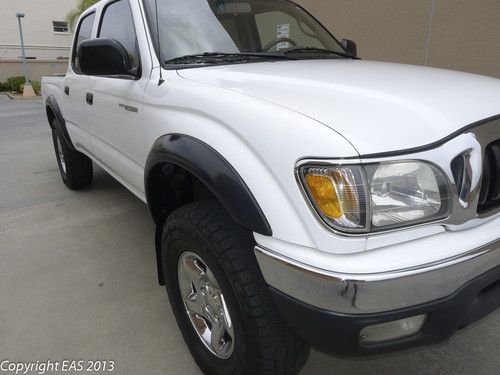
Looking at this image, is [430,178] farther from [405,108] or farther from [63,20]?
[63,20]

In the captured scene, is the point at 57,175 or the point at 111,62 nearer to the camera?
the point at 111,62

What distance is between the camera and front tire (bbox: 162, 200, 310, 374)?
1.55 metres

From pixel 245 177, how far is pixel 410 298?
660mm

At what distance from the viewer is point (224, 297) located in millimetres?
1662

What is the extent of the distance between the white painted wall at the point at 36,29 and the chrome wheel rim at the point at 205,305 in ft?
107

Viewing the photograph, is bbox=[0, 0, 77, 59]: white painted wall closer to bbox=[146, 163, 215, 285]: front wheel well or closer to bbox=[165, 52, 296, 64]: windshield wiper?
bbox=[165, 52, 296, 64]: windshield wiper

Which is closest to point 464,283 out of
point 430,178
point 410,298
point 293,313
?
point 410,298

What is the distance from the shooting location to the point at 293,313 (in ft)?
4.66

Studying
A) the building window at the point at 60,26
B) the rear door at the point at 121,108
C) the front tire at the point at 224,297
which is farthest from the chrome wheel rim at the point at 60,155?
the building window at the point at 60,26

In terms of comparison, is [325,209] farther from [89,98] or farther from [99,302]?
[89,98]

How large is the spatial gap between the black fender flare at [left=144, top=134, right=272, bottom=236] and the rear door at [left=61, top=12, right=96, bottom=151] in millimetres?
1786

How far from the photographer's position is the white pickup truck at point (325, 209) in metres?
1.32

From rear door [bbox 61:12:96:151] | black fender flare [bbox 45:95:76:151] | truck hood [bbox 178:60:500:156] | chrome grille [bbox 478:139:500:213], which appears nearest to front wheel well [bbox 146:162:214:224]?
truck hood [bbox 178:60:500:156]

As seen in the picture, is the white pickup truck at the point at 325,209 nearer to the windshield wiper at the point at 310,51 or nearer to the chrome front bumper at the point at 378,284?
the chrome front bumper at the point at 378,284
